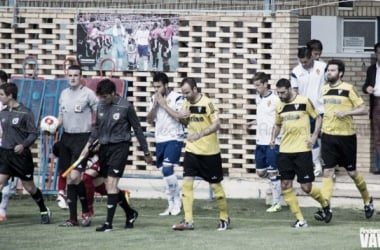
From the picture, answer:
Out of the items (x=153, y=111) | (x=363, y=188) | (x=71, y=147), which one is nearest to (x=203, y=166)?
(x=71, y=147)

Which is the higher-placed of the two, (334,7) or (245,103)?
(334,7)

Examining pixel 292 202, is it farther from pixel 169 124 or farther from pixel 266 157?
pixel 169 124

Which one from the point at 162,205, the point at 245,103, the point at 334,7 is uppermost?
the point at 334,7

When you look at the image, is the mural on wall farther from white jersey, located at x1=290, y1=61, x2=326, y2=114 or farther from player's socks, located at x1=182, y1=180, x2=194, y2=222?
player's socks, located at x1=182, y1=180, x2=194, y2=222

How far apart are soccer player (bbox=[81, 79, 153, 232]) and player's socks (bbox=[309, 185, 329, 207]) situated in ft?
7.21

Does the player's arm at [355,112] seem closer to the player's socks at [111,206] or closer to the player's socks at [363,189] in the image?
the player's socks at [363,189]

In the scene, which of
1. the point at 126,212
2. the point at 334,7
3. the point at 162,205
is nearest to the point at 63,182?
the point at 162,205

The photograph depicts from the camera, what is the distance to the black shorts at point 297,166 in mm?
17781

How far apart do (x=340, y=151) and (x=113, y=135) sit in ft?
10.4

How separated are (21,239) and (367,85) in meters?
6.42

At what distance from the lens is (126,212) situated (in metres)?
17.8

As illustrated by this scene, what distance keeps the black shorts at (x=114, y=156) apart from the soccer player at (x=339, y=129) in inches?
108

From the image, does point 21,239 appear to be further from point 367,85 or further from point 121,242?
point 367,85

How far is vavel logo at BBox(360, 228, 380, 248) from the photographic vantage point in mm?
15438
